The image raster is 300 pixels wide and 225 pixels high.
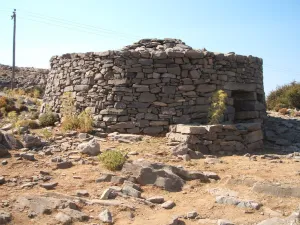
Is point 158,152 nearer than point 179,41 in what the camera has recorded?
A: Yes

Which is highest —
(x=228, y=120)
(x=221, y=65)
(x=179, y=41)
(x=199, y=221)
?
(x=179, y=41)

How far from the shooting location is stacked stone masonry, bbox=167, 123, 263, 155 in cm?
731

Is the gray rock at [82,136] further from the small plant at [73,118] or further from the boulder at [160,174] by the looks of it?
the boulder at [160,174]

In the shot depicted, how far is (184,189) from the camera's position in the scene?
16.2ft

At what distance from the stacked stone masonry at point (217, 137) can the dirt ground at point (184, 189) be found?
0.48 m

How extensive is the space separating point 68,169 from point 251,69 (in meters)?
6.25

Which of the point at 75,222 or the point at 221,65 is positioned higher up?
the point at 221,65

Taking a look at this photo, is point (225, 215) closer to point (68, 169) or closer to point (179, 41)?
point (68, 169)

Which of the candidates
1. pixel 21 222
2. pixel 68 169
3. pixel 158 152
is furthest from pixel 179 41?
pixel 21 222

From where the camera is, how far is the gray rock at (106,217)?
3.67m

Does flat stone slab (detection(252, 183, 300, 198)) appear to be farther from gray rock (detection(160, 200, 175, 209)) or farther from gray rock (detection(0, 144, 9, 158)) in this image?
gray rock (detection(0, 144, 9, 158))

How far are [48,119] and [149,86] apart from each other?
2.94m

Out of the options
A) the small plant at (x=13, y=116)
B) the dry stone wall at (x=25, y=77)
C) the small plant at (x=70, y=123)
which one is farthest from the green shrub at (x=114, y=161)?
the dry stone wall at (x=25, y=77)

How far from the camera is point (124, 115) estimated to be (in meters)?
8.18
